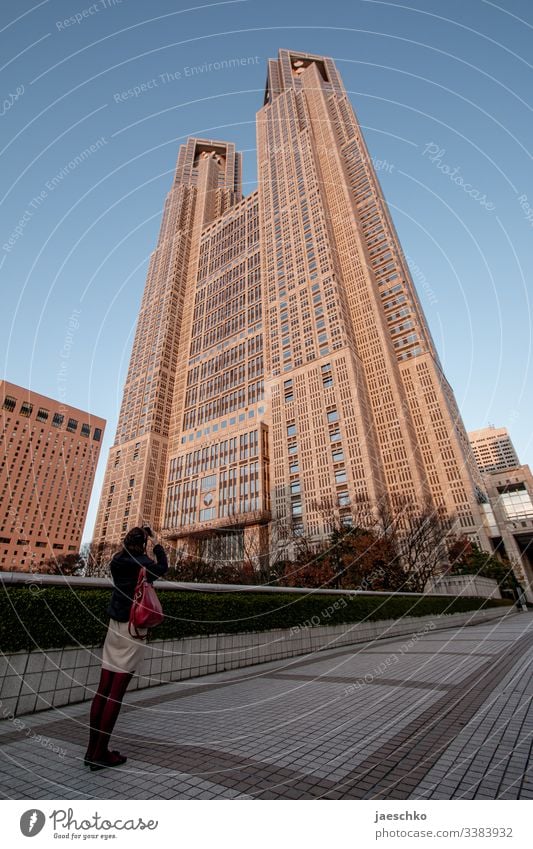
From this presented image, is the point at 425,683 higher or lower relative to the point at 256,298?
lower

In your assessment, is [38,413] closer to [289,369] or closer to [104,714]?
[289,369]

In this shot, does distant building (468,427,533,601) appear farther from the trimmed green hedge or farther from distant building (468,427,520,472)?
distant building (468,427,520,472)

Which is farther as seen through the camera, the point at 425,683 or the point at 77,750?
the point at 425,683

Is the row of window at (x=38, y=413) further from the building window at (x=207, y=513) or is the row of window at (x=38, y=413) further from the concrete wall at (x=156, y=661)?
the concrete wall at (x=156, y=661)

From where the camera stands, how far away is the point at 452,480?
1978 inches

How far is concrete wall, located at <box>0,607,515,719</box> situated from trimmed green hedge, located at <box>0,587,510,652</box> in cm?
14

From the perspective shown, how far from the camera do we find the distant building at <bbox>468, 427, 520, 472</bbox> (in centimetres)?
10769

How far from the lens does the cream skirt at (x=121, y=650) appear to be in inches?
124

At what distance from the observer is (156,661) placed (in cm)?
638

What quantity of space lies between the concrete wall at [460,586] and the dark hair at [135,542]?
2271 centimetres

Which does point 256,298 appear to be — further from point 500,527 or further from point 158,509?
point 500,527

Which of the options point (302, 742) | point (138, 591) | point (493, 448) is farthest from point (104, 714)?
point (493, 448)

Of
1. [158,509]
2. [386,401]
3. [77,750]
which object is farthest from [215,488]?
[77,750]

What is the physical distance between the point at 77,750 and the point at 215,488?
5821 centimetres
